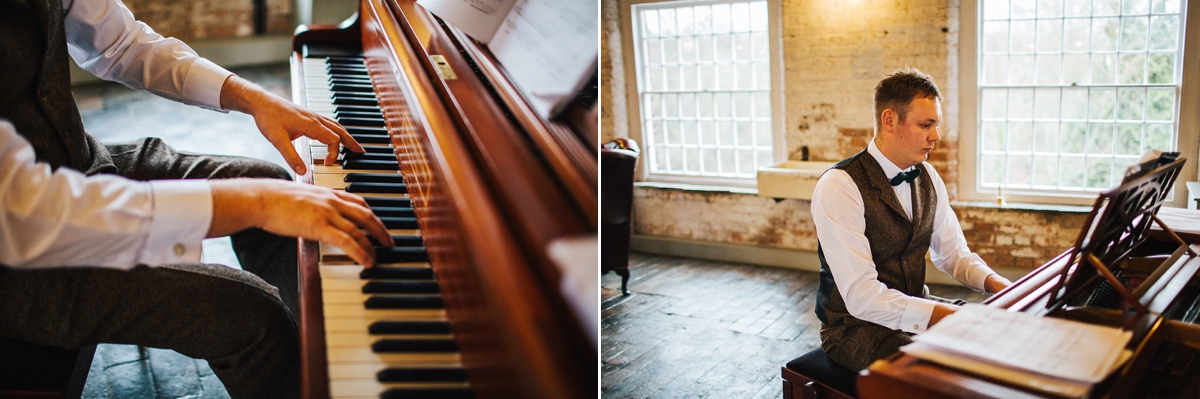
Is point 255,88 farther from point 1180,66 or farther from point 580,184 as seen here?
point 1180,66

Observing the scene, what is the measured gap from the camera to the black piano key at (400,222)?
1.18 m

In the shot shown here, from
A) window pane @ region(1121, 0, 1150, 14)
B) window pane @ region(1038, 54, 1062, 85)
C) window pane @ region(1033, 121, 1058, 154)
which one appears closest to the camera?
window pane @ region(1121, 0, 1150, 14)

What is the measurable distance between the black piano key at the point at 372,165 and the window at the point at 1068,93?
15.8 ft

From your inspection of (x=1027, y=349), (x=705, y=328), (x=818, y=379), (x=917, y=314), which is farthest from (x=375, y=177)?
(x=705, y=328)

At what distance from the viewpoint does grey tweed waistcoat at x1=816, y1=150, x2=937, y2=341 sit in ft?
7.94

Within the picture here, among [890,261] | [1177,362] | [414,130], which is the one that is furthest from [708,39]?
[414,130]

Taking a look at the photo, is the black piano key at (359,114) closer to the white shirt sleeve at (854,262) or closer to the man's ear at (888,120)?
the white shirt sleeve at (854,262)

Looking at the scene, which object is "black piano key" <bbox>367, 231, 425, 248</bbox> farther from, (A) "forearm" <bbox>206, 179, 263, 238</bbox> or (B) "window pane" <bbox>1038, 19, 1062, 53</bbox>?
(B) "window pane" <bbox>1038, 19, 1062, 53</bbox>

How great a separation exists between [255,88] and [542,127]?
997 millimetres

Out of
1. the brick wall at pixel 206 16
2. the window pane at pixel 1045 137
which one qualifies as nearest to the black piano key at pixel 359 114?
the window pane at pixel 1045 137

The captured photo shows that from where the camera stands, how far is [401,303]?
0.98 m

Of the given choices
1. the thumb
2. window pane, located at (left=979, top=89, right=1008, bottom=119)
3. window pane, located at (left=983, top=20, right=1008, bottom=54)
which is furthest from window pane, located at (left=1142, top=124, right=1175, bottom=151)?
the thumb

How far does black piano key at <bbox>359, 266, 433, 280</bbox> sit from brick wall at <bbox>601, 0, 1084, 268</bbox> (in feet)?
16.3

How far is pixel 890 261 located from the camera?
247 centimetres
